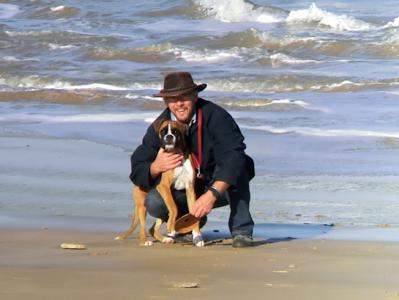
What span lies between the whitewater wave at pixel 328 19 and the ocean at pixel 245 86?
49 millimetres

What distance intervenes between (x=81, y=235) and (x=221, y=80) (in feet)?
37.3

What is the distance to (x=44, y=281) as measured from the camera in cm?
541

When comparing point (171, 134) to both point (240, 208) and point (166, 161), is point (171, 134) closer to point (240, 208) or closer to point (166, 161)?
point (166, 161)

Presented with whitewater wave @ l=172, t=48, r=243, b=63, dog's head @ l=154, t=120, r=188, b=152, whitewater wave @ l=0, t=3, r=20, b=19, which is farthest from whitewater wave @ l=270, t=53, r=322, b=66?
dog's head @ l=154, t=120, r=188, b=152

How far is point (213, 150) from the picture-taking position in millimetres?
6770

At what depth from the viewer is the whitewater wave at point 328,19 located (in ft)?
93.6

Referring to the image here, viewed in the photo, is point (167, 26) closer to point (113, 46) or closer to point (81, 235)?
point (113, 46)

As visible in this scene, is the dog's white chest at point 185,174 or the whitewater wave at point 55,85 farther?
the whitewater wave at point 55,85

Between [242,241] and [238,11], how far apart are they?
2642 cm

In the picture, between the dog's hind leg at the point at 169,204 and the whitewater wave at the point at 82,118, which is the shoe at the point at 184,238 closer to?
the dog's hind leg at the point at 169,204

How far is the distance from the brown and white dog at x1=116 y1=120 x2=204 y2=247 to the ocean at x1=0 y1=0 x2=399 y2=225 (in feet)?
3.22

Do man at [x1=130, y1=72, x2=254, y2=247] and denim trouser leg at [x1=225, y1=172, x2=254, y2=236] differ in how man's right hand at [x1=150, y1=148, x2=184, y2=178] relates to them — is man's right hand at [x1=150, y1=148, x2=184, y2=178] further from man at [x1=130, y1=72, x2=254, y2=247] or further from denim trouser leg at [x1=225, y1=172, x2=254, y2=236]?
denim trouser leg at [x1=225, y1=172, x2=254, y2=236]

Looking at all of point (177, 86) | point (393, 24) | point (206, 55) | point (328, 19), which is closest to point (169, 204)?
point (177, 86)

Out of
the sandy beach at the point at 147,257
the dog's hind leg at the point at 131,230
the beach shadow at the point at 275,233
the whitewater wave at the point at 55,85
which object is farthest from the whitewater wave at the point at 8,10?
the dog's hind leg at the point at 131,230
